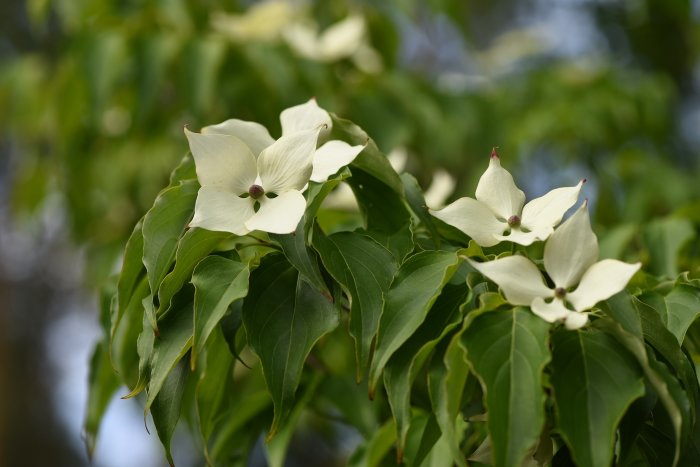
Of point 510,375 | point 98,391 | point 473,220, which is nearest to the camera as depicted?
point 510,375

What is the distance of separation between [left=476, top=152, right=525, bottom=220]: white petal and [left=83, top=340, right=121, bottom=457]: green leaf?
1.48 feet

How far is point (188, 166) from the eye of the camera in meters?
0.68

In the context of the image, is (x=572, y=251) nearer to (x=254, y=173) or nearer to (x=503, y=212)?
(x=503, y=212)

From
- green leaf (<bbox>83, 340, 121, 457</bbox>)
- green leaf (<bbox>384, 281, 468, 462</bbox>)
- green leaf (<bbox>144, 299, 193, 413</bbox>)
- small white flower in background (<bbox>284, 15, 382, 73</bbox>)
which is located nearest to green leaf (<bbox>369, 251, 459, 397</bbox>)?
green leaf (<bbox>384, 281, 468, 462</bbox>)

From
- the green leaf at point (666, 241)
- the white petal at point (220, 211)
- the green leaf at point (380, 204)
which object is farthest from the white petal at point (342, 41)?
the white petal at point (220, 211)

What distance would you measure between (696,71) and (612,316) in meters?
3.08

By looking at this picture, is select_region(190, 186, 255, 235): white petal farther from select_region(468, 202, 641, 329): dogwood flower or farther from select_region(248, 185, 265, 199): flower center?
select_region(468, 202, 641, 329): dogwood flower

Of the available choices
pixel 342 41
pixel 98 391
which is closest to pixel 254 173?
pixel 98 391

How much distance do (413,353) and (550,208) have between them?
14 cm

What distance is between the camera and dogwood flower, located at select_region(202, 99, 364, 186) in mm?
606

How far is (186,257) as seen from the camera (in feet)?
1.91

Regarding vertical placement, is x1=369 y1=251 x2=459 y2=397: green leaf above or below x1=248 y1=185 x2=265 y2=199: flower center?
below

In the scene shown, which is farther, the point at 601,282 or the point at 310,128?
the point at 310,128

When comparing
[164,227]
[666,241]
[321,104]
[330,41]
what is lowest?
[164,227]
